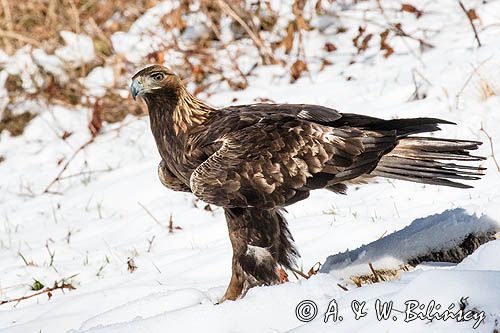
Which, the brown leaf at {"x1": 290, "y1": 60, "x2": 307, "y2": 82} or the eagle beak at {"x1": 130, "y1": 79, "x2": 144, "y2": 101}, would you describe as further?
the brown leaf at {"x1": 290, "y1": 60, "x2": 307, "y2": 82}

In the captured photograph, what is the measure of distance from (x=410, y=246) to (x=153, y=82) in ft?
6.23

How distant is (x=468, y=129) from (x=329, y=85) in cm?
270

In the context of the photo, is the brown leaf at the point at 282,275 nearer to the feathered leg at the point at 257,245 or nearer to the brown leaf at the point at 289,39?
the feathered leg at the point at 257,245

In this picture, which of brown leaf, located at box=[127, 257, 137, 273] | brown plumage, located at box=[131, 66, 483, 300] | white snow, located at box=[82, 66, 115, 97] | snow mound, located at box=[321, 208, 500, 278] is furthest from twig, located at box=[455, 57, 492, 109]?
white snow, located at box=[82, 66, 115, 97]

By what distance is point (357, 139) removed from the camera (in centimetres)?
494

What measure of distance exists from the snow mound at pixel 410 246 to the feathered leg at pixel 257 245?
553 mm

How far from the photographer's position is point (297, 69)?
10.2m

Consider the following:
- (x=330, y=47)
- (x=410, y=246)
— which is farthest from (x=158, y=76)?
(x=330, y=47)

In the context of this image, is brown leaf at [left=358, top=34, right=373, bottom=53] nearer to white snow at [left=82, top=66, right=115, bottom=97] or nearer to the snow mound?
white snow at [left=82, top=66, right=115, bottom=97]

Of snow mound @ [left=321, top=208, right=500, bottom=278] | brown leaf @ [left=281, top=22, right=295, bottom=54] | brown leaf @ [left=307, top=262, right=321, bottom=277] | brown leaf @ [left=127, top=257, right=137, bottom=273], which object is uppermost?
brown leaf @ [left=281, top=22, right=295, bottom=54]

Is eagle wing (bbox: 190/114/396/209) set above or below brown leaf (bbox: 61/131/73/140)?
above

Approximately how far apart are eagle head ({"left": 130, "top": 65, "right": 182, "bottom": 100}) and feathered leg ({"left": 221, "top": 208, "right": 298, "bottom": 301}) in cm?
90

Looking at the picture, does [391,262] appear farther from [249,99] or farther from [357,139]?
[249,99]

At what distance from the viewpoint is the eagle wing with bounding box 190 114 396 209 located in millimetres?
4812
